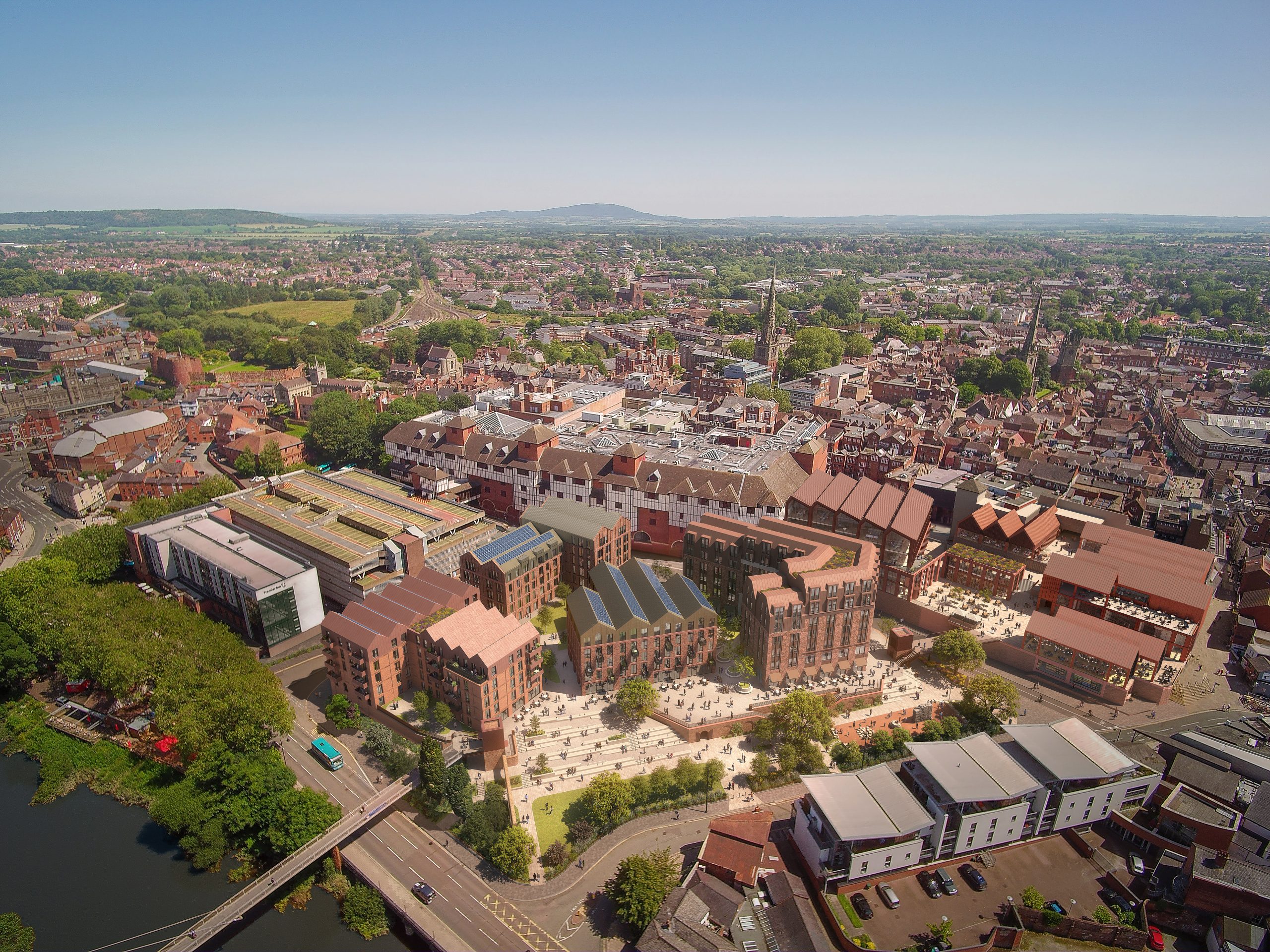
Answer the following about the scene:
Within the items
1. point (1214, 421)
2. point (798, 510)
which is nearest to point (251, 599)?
point (798, 510)

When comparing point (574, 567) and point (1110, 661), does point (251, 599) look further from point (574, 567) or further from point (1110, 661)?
point (1110, 661)

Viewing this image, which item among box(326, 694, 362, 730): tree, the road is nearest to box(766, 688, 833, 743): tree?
the road

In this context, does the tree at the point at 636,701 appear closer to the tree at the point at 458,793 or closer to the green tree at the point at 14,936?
the tree at the point at 458,793

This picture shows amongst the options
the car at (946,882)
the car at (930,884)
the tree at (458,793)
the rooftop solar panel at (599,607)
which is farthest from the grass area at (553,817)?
the car at (946,882)

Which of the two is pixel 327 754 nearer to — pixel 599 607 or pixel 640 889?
pixel 599 607

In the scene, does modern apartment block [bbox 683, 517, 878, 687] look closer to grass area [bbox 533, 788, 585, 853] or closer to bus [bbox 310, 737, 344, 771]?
grass area [bbox 533, 788, 585, 853]

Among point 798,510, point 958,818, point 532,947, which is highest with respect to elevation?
point 798,510
